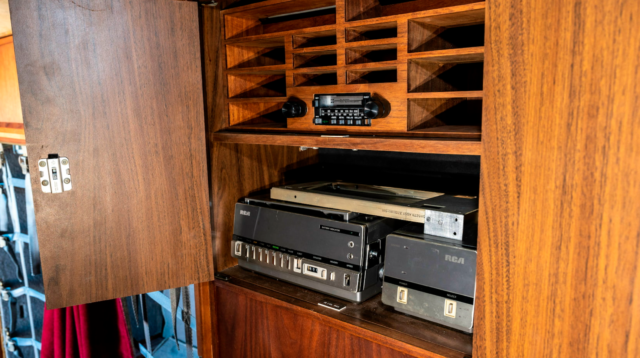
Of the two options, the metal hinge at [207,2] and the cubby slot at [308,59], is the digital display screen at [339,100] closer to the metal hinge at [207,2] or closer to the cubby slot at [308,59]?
the cubby slot at [308,59]

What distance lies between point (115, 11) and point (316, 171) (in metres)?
0.90

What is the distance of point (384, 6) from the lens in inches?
48.3

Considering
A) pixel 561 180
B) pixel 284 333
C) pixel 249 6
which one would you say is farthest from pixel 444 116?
pixel 284 333

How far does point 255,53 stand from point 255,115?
0.20 m

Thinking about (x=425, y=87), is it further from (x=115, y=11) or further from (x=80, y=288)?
(x=80, y=288)

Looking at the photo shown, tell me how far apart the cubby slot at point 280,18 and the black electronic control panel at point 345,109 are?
29 cm

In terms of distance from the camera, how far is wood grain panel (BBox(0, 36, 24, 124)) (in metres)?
2.06

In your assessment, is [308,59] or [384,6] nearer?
[384,6]

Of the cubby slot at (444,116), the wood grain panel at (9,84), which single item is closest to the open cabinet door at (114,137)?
the cubby slot at (444,116)

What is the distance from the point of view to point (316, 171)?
5.91ft

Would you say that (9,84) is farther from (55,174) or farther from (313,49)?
(313,49)

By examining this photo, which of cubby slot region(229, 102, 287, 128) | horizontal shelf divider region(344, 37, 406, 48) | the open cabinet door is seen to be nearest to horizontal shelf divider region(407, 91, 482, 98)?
horizontal shelf divider region(344, 37, 406, 48)

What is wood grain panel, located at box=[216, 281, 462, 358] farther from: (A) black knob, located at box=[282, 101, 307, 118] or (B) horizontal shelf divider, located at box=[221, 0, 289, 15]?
(B) horizontal shelf divider, located at box=[221, 0, 289, 15]

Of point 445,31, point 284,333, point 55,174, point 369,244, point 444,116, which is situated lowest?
point 284,333
